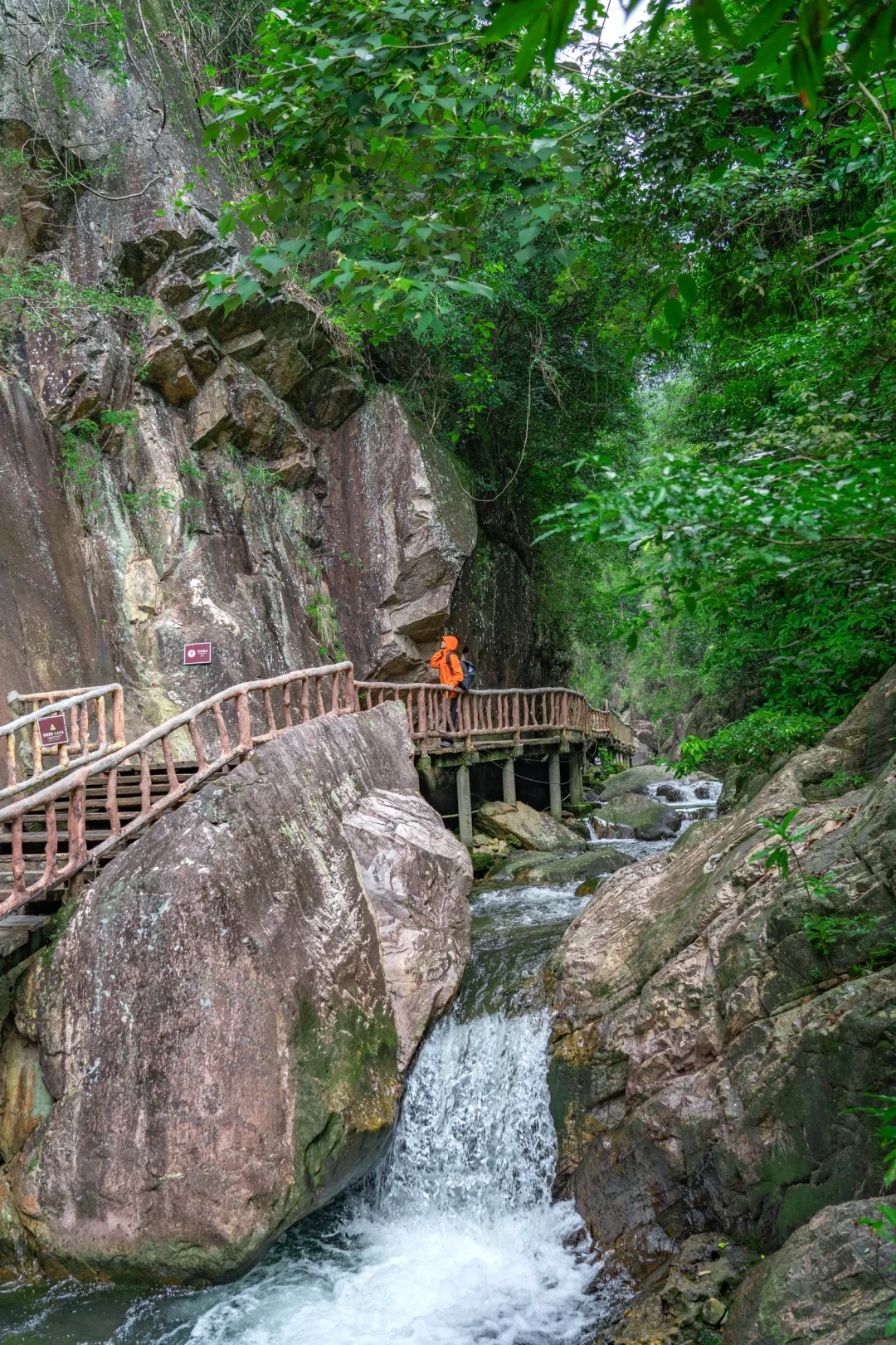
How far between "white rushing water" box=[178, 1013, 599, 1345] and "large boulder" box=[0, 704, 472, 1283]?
0.43m

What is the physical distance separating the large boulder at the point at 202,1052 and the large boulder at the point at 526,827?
326 inches

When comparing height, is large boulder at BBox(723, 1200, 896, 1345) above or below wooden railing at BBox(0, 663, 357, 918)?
below

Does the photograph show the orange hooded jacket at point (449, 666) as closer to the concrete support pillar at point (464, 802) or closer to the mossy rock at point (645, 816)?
the concrete support pillar at point (464, 802)

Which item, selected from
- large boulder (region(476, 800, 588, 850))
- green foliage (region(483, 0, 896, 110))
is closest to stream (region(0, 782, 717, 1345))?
green foliage (region(483, 0, 896, 110))

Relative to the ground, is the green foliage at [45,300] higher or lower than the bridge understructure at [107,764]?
higher

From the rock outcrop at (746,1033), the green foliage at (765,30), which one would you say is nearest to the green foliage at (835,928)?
the rock outcrop at (746,1033)

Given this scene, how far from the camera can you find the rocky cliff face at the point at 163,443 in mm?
11680

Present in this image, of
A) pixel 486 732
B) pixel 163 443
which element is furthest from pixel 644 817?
pixel 163 443

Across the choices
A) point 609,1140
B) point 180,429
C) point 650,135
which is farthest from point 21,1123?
point 180,429

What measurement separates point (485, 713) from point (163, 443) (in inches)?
297

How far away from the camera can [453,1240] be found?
6434 mm

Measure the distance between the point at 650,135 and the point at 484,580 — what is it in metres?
12.9

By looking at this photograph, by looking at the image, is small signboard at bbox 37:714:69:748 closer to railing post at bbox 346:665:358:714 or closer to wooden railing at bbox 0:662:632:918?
wooden railing at bbox 0:662:632:918

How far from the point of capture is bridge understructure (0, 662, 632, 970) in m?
5.98
